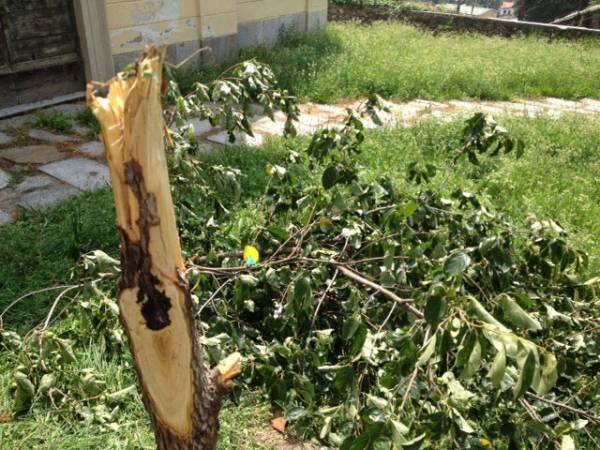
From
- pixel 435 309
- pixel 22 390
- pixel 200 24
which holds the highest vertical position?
pixel 435 309

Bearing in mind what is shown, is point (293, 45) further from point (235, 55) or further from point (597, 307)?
point (597, 307)

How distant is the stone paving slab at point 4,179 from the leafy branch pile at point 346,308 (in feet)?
6.61

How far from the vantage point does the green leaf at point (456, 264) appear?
4.91ft

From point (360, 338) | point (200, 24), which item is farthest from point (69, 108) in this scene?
point (360, 338)

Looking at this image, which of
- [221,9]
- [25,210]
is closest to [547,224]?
[25,210]

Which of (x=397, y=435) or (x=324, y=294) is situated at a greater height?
(x=397, y=435)

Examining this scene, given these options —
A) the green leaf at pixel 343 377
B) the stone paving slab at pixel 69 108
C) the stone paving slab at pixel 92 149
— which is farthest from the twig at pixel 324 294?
the stone paving slab at pixel 69 108

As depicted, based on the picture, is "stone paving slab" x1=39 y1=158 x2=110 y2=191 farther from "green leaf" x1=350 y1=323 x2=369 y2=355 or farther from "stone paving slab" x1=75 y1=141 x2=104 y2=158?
"green leaf" x1=350 y1=323 x2=369 y2=355

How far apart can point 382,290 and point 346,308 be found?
0.20m

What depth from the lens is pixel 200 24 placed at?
7.82m

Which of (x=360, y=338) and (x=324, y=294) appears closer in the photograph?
(x=360, y=338)

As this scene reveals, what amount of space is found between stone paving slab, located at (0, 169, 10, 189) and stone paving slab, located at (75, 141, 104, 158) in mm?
701

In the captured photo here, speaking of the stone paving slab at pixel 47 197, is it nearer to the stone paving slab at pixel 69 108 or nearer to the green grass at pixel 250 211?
the green grass at pixel 250 211

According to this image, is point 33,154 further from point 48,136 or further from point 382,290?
point 382,290
